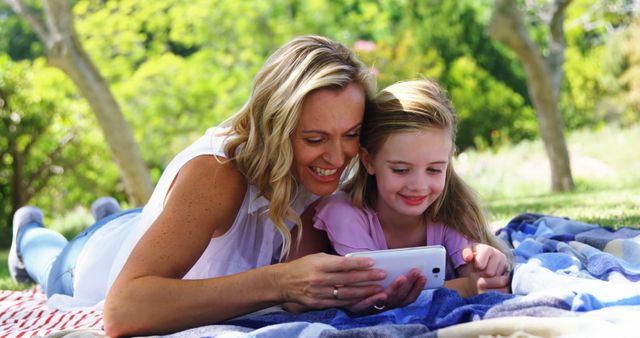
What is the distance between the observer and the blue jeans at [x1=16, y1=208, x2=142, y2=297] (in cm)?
433

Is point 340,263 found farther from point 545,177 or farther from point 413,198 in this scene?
point 545,177

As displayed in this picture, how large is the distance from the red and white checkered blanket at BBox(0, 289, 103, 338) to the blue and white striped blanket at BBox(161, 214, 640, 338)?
2.72ft

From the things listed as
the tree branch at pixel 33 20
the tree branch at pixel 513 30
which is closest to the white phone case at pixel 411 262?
the tree branch at pixel 513 30

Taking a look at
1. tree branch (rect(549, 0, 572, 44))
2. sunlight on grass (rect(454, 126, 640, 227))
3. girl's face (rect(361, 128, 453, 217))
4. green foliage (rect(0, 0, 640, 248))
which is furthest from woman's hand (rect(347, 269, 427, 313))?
green foliage (rect(0, 0, 640, 248))

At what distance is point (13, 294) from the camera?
4617 millimetres

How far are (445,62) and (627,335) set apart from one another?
70.1 feet

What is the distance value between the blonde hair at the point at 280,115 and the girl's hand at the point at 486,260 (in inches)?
28.2

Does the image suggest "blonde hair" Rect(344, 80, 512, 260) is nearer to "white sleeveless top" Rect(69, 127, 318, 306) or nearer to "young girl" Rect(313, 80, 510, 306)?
"young girl" Rect(313, 80, 510, 306)

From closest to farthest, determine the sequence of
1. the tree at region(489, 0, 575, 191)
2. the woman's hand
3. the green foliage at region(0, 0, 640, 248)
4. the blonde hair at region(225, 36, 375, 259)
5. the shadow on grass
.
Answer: the woman's hand < the blonde hair at region(225, 36, 375, 259) < the shadow on grass < the tree at region(489, 0, 575, 191) < the green foliage at region(0, 0, 640, 248)

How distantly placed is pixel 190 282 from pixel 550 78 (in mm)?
8600

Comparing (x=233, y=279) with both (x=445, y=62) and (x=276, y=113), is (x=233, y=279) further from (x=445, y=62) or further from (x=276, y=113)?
(x=445, y=62)

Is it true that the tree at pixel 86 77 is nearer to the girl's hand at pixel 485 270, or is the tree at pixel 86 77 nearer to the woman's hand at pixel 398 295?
the girl's hand at pixel 485 270

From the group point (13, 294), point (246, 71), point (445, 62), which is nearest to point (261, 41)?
point (246, 71)

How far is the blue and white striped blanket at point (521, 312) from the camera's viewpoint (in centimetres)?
239
